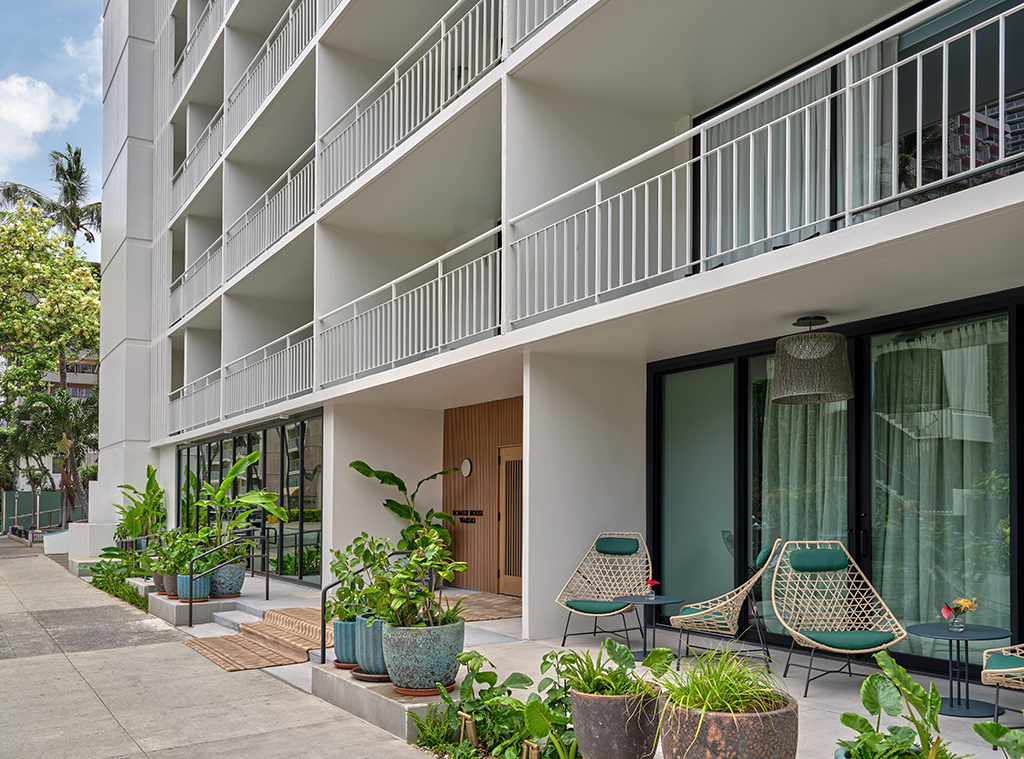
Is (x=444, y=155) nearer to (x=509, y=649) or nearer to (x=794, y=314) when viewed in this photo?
(x=794, y=314)

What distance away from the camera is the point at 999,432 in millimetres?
6129

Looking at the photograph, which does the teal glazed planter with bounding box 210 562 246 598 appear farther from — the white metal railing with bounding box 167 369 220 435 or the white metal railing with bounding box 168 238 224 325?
the white metal railing with bounding box 168 238 224 325

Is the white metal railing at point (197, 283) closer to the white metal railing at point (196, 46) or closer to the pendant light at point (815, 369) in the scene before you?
the white metal railing at point (196, 46)

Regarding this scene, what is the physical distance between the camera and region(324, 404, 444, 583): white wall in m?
12.0

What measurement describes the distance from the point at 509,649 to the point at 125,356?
57.2ft

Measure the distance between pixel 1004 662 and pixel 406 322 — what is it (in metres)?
7.22

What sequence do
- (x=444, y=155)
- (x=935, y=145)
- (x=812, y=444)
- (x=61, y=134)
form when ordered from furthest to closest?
(x=61, y=134), (x=444, y=155), (x=812, y=444), (x=935, y=145)

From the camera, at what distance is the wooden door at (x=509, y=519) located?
11.6m

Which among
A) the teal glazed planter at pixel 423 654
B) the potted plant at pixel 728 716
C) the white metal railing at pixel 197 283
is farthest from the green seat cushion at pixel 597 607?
the white metal railing at pixel 197 283

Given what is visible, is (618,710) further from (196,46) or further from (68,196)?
(68,196)

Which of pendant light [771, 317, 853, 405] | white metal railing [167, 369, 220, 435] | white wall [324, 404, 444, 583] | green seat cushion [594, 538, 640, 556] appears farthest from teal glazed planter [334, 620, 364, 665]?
white metal railing [167, 369, 220, 435]

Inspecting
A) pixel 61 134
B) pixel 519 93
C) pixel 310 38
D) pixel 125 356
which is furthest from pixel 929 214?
pixel 61 134

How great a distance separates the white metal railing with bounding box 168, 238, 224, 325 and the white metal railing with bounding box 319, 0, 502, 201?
18.5ft

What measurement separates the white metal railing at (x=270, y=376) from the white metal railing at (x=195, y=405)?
616mm
